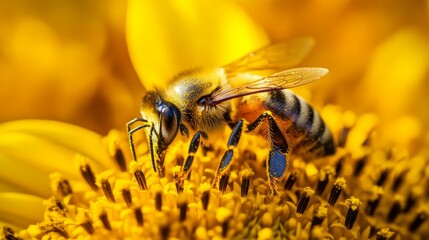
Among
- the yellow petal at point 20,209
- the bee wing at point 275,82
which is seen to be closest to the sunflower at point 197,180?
the yellow petal at point 20,209

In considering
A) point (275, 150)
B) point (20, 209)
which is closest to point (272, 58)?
point (275, 150)

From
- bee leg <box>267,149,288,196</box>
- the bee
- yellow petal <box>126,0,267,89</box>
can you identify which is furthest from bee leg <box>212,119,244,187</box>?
yellow petal <box>126,0,267,89</box>

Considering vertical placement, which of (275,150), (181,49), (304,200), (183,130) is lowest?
(304,200)

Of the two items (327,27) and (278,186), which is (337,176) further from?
(327,27)

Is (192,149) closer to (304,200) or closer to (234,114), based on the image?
(234,114)

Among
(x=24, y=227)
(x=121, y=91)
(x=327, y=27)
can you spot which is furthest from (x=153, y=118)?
(x=327, y=27)
